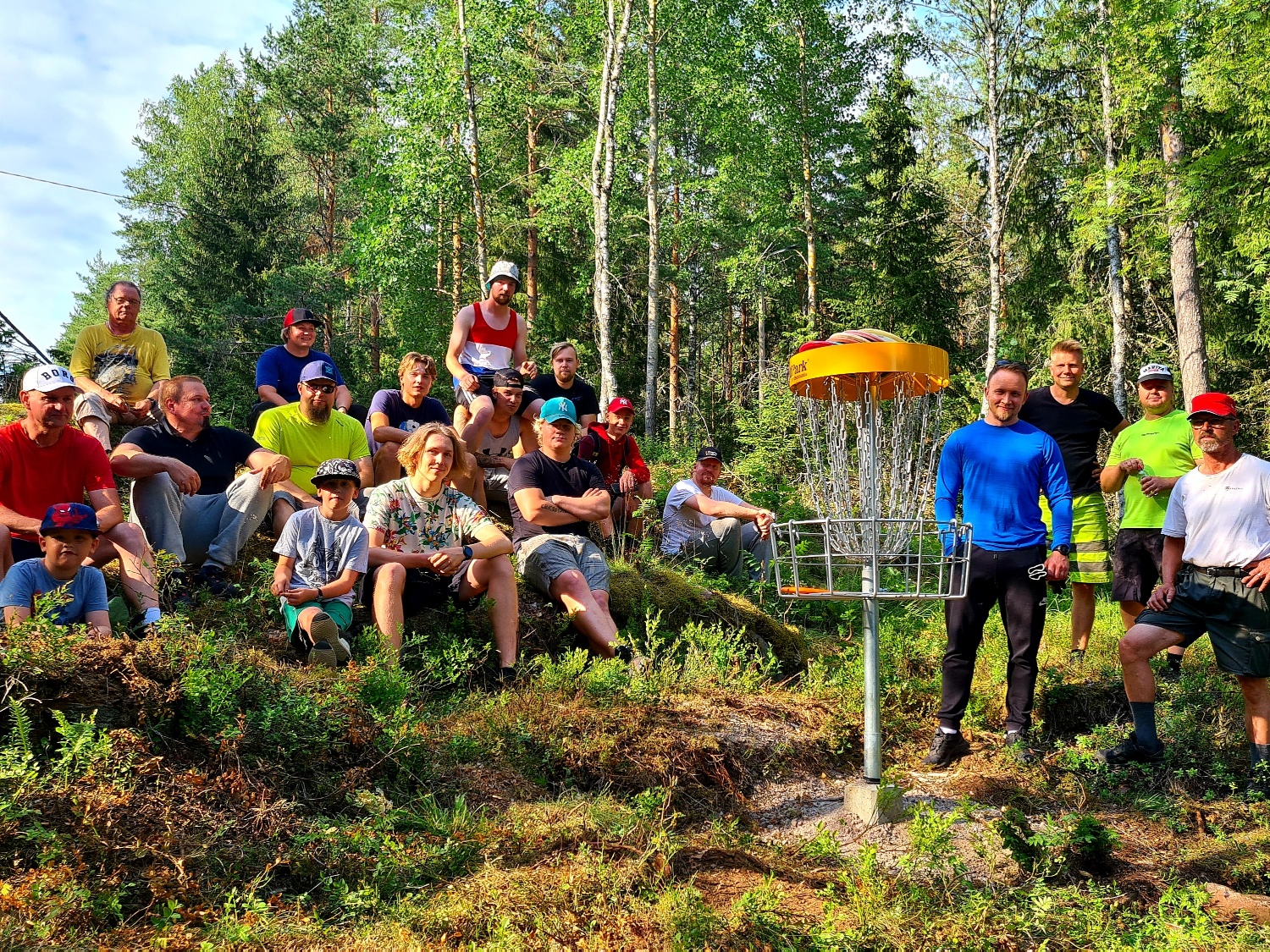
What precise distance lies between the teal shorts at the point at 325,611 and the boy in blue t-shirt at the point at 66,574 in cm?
95

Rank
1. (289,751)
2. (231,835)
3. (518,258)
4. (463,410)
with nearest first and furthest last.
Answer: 1. (231,835)
2. (289,751)
3. (463,410)
4. (518,258)

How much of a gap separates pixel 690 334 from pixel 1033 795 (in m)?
24.0

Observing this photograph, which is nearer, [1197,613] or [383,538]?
[1197,613]

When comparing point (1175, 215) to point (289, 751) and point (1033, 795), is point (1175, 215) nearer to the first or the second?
point (1033, 795)

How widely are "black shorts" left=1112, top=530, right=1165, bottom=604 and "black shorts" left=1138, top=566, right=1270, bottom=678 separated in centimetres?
112

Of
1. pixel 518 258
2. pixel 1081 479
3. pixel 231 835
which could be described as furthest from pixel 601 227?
pixel 231 835

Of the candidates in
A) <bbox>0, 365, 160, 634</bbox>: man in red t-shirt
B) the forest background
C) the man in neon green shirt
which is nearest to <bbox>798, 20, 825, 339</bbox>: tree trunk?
the forest background

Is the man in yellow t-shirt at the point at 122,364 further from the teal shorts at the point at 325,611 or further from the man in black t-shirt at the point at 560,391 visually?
the man in black t-shirt at the point at 560,391

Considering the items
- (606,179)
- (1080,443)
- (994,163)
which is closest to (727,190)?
(994,163)

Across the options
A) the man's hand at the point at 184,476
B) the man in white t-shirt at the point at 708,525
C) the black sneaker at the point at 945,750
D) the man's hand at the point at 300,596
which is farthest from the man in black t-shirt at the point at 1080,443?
the man's hand at the point at 184,476

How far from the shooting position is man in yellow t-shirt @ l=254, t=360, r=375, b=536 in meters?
6.53

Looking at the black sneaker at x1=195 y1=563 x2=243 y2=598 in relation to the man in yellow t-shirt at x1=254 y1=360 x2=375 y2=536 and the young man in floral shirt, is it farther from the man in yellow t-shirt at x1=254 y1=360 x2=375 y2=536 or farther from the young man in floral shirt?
the young man in floral shirt

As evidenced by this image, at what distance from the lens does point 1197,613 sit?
17.7 feet

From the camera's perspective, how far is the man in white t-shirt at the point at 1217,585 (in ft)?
17.2
